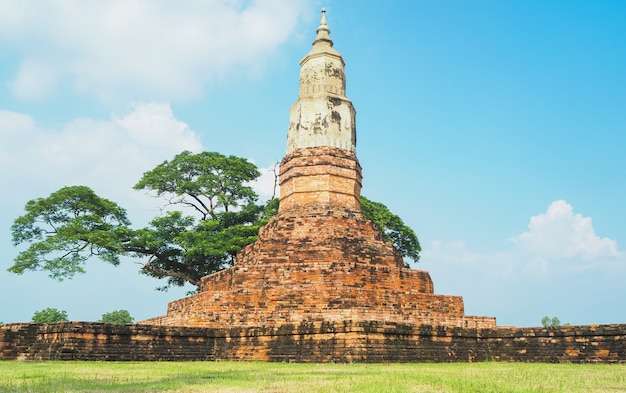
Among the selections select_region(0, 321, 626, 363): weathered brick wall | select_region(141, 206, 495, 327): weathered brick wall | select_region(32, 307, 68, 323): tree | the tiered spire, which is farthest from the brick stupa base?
select_region(32, 307, 68, 323): tree

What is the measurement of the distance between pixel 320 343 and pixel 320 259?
4.08m

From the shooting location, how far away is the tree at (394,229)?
28.7m

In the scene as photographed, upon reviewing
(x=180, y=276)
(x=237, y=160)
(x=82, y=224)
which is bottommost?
(x=180, y=276)

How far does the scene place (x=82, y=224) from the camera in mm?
25891

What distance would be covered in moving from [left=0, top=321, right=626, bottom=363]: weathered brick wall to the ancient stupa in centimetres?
79

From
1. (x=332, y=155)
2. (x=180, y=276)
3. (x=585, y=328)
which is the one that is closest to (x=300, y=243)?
(x=332, y=155)

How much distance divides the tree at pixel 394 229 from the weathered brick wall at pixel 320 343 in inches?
551

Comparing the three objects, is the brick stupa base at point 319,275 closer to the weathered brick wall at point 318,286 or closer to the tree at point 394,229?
the weathered brick wall at point 318,286

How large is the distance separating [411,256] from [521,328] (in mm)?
15853

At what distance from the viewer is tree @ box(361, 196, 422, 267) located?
28666 mm

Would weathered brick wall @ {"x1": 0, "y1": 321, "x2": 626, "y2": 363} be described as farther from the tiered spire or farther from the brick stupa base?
the tiered spire

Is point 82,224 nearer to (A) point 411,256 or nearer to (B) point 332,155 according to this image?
(B) point 332,155

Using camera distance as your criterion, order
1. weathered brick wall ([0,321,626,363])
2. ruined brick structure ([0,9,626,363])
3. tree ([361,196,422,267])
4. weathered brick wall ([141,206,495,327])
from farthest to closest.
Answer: tree ([361,196,422,267])
weathered brick wall ([141,206,495,327])
ruined brick structure ([0,9,626,363])
weathered brick wall ([0,321,626,363])

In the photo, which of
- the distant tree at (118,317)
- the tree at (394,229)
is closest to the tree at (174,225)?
the tree at (394,229)
